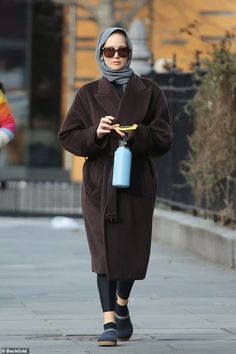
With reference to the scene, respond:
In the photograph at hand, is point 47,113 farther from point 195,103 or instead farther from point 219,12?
point 195,103

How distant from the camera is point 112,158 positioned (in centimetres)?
759

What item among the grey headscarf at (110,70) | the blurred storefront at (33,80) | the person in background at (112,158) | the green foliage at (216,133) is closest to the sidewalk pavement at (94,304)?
the person in background at (112,158)

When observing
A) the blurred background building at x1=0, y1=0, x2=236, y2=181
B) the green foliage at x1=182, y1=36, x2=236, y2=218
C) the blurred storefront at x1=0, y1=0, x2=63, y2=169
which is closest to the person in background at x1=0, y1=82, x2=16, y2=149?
the green foliage at x1=182, y1=36, x2=236, y2=218

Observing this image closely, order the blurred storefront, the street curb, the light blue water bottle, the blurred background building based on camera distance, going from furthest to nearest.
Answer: the blurred storefront < the blurred background building < the street curb < the light blue water bottle

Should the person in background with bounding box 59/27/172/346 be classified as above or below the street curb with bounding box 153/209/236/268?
above

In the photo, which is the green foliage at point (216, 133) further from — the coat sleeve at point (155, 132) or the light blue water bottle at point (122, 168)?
the light blue water bottle at point (122, 168)

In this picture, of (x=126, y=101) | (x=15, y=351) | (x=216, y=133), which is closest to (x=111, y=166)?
(x=126, y=101)

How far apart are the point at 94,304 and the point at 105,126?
2420 millimetres

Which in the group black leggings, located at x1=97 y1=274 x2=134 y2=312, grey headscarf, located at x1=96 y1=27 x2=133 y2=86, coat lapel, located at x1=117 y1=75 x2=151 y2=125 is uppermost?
grey headscarf, located at x1=96 y1=27 x2=133 y2=86

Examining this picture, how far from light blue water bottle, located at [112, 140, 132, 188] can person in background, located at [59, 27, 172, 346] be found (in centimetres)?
12

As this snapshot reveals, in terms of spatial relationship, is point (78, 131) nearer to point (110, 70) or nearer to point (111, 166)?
point (111, 166)

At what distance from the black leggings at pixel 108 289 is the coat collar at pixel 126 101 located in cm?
95

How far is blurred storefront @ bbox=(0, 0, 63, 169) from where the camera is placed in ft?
86.5

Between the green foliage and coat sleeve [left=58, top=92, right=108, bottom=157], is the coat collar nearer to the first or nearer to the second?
coat sleeve [left=58, top=92, right=108, bottom=157]
